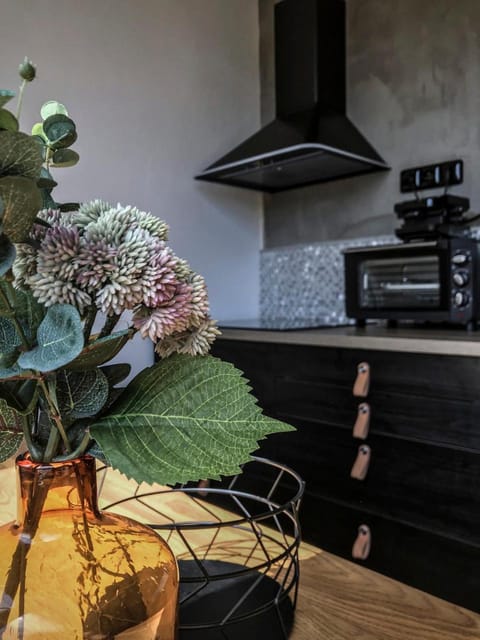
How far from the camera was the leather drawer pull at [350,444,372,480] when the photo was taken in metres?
1.78

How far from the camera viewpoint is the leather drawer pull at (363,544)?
1.79 m

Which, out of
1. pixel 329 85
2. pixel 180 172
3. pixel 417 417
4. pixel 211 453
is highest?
pixel 329 85

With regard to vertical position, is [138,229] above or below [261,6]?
below

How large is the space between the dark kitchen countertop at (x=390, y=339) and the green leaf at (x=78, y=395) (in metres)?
1.37

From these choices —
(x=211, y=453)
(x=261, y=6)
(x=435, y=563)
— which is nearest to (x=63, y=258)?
(x=211, y=453)

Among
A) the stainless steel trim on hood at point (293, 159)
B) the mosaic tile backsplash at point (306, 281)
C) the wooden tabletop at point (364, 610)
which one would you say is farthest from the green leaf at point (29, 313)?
the mosaic tile backsplash at point (306, 281)

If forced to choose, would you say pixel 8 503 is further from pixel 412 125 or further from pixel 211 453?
pixel 412 125

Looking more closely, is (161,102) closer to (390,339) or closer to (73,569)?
(390,339)

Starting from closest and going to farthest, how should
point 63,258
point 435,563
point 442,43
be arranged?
point 63,258 < point 435,563 < point 442,43

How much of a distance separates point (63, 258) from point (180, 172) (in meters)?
2.52

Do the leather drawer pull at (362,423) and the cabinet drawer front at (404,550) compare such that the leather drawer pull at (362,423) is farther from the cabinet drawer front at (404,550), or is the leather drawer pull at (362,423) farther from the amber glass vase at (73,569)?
the amber glass vase at (73,569)

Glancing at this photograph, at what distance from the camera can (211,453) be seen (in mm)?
377

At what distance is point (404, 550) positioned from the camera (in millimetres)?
1741

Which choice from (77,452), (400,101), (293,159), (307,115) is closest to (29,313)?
(77,452)
